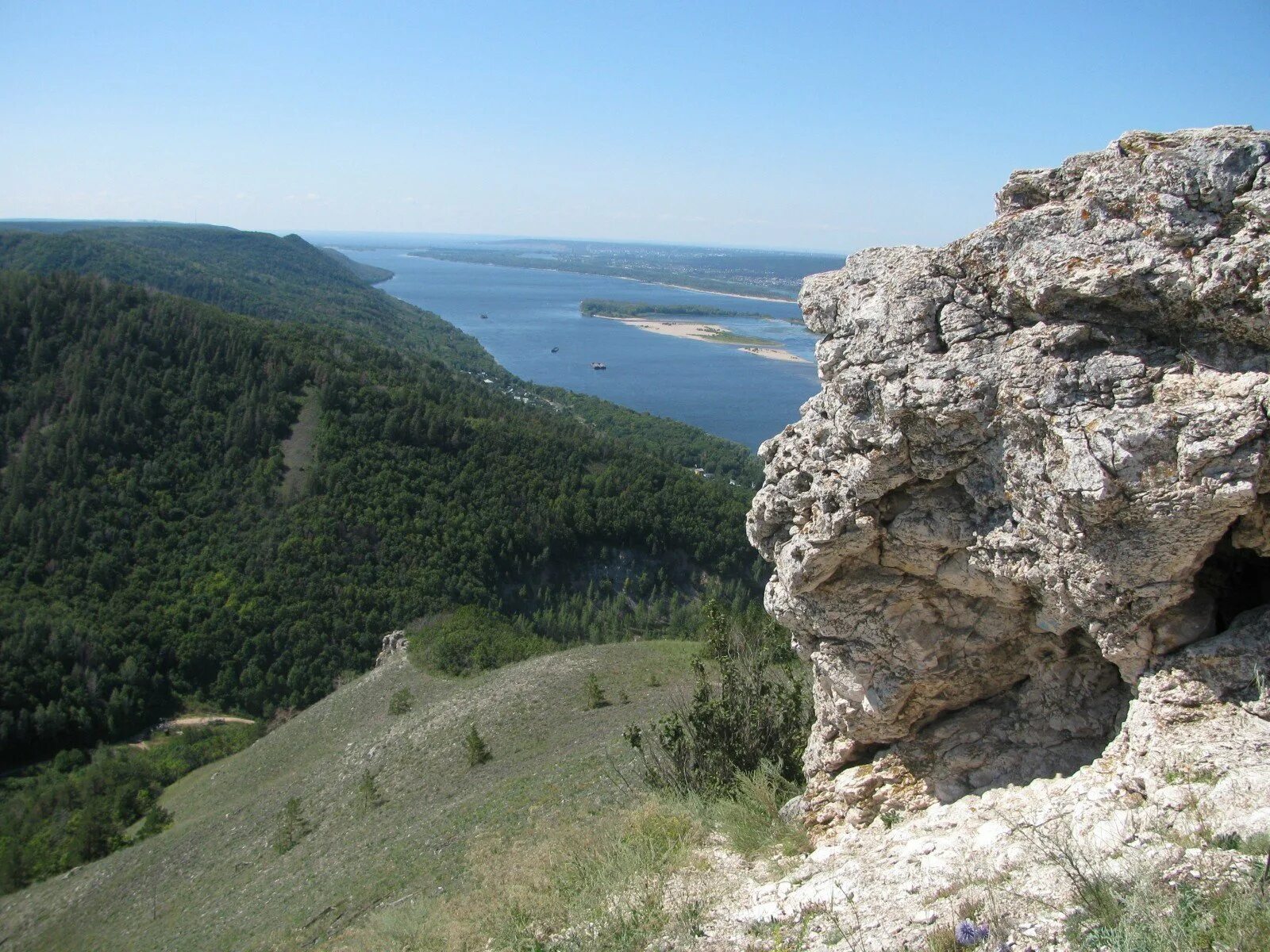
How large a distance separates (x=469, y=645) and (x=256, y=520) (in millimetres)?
28599

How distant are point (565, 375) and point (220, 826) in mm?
127674

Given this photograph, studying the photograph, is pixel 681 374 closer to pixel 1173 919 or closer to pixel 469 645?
pixel 469 645

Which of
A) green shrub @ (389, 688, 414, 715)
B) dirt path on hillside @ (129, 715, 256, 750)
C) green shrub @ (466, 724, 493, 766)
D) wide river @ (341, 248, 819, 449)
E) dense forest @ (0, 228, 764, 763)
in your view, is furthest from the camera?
wide river @ (341, 248, 819, 449)

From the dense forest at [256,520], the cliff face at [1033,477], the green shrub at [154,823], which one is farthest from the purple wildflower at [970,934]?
the dense forest at [256,520]

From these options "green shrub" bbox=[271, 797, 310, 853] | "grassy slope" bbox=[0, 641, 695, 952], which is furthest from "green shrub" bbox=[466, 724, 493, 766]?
"green shrub" bbox=[271, 797, 310, 853]

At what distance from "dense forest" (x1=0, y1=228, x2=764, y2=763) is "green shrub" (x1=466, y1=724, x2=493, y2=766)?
91.9 ft

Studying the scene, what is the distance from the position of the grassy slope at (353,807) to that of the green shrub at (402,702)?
0.47 metres

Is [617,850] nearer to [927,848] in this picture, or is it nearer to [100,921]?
[927,848]

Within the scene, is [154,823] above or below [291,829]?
below

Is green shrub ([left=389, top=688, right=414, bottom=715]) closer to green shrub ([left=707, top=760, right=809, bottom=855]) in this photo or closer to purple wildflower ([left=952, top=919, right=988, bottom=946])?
green shrub ([left=707, top=760, right=809, bottom=855])

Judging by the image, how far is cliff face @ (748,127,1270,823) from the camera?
5750 mm

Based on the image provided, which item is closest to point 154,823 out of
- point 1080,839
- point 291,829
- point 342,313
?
point 291,829

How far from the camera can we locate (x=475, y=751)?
76.0 ft

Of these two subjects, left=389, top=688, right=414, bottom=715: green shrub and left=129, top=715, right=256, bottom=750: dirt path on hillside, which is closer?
left=389, top=688, right=414, bottom=715: green shrub
